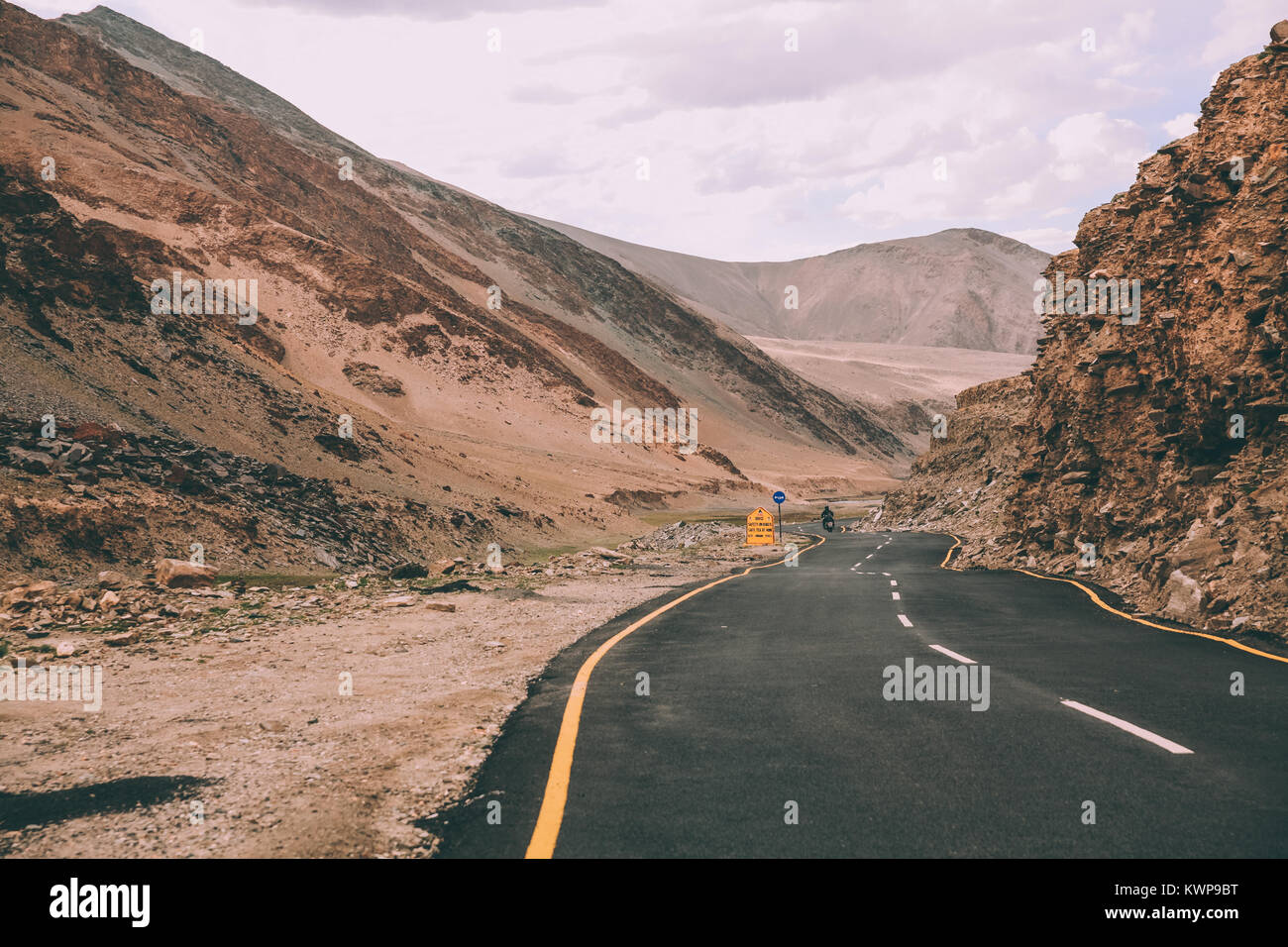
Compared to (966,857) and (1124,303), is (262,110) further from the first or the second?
(966,857)

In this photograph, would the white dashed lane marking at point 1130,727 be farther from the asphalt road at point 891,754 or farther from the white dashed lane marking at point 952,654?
the white dashed lane marking at point 952,654

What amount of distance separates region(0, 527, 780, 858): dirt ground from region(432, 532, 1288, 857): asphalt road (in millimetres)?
574

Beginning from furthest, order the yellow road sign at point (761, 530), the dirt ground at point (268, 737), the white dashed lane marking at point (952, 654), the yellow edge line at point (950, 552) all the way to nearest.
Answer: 1. the yellow road sign at point (761, 530)
2. the yellow edge line at point (950, 552)
3. the white dashed lane marking at point (952, 654)
4. the dirt ground at point (268, 737)

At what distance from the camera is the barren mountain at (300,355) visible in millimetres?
23766

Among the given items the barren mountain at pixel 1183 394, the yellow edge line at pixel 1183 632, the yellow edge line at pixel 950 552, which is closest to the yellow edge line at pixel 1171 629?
the yellow edge line at pixel 1183 632

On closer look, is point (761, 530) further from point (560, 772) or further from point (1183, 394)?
point (560, 772)

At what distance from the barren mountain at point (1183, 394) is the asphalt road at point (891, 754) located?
358 centimetres

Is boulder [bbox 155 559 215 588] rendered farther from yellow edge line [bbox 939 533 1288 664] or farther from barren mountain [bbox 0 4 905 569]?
yellow edge line [bbox 939 533 1288 664]

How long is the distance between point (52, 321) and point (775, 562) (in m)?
24.7

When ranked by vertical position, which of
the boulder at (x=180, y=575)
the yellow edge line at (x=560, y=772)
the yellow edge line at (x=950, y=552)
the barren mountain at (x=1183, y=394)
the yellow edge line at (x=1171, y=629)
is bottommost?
the yellow edge line at (x=950, y=552)

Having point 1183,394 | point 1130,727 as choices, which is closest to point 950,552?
point 1183,394

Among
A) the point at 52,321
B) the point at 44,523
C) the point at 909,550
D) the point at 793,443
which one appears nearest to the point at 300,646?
the point at 44,523

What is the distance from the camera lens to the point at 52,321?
29094 millimetres

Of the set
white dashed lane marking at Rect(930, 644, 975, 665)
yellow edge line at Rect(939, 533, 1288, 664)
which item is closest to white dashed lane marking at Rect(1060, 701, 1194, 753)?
white dashed lane marking at Rect(930, 644, 975, 665)
